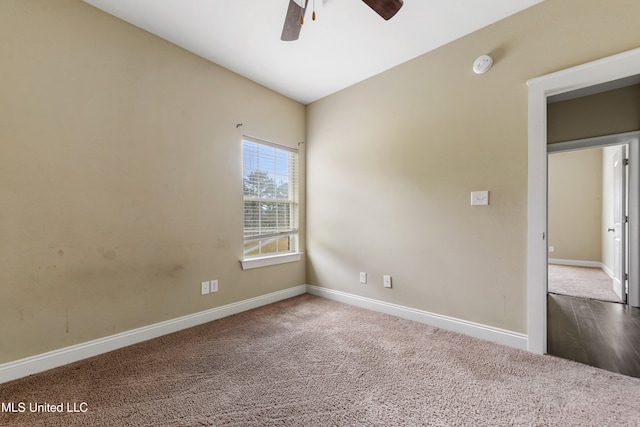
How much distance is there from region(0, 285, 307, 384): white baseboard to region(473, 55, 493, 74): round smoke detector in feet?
10.5

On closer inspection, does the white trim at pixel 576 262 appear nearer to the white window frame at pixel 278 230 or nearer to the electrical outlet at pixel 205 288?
the white window frame at pixel 278 230

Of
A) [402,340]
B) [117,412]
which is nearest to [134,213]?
[117,412]

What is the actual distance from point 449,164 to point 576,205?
16.8 ft

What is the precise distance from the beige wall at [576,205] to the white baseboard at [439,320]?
4.98 metres

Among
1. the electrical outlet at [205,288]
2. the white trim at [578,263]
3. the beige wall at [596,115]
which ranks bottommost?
the white trim at [578,263]

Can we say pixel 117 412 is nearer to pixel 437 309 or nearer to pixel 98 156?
pixel 98 156

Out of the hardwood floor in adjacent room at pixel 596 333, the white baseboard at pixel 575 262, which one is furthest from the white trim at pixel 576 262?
the hardwood floor in adjacent room at pixel 596 333

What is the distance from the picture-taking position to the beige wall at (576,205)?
5.30 metres

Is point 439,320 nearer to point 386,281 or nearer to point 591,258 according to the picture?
point 386,281

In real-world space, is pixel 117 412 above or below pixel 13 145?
below

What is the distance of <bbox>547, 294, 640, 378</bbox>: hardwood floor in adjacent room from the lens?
1.96 meters

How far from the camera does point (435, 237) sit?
2584 mm

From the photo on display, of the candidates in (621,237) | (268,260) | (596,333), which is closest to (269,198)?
(268,260)

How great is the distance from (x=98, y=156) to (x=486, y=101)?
3.21 meters
